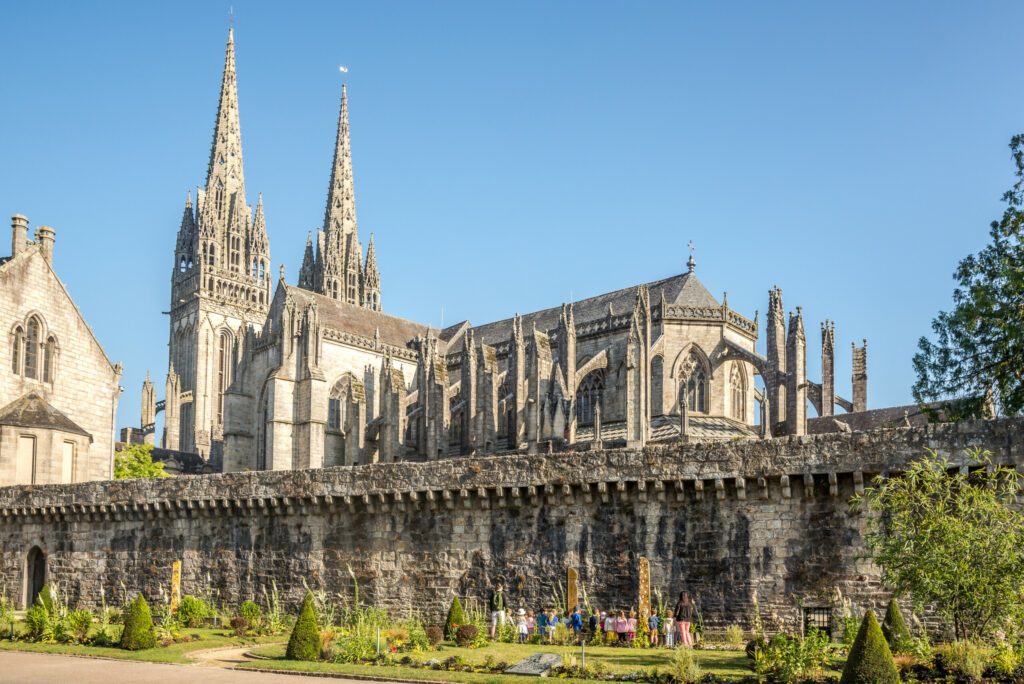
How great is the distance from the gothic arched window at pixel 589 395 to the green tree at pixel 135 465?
2074cm

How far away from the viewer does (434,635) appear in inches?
898

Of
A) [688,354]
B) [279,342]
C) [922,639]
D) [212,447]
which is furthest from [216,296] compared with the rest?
[922,639]

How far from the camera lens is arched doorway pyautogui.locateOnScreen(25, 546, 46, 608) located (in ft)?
110

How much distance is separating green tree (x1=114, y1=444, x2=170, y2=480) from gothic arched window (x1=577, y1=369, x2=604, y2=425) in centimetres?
2074

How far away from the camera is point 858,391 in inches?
2028

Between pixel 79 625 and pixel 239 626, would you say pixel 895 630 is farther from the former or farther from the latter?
pixel 79 625

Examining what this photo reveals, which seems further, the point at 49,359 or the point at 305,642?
the point at 49,359

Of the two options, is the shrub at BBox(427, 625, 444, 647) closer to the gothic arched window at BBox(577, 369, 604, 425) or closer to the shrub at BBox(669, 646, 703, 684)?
the shrub at BBox(669, 646, 703, 684)

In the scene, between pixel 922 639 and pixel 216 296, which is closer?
pixel 922 639

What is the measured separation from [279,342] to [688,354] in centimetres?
2294

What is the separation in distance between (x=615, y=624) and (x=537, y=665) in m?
4.13

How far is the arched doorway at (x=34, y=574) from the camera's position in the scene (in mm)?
33562

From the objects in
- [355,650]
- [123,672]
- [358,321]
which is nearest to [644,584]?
[355,650]

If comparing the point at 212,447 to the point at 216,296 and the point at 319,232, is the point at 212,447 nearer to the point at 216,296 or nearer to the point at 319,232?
the point at 216,296
